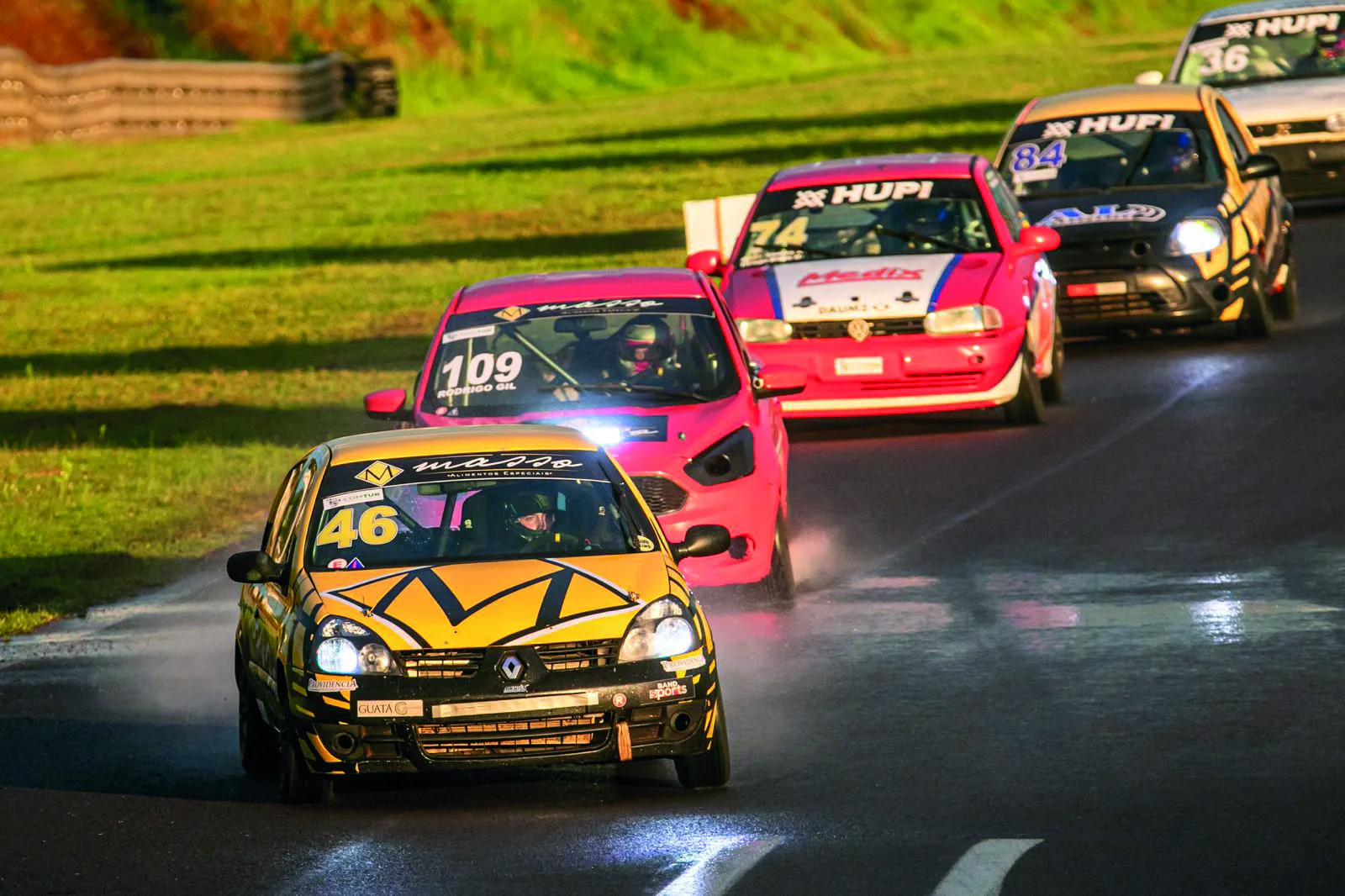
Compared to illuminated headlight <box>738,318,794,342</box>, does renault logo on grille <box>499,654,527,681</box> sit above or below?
below

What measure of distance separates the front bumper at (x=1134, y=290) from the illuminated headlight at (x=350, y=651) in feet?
37.3

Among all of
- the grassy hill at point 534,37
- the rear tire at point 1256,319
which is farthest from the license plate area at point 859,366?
the grassy hill at point 534,37

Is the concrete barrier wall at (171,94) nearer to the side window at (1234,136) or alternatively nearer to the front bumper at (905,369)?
the side window at (1234,136)

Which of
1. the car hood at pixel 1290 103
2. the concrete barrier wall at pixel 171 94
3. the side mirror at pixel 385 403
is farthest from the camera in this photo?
the concrete barrier wall at pixel 171 94

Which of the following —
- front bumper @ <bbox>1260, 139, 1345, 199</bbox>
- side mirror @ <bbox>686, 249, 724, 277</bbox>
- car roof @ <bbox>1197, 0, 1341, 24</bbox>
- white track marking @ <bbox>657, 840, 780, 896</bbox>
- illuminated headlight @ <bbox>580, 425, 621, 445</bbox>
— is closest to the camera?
white track marking @ <bbox>657, 840, 780, 896</bbox>

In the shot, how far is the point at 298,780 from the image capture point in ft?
29.0

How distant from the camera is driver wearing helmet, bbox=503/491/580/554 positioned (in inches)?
371

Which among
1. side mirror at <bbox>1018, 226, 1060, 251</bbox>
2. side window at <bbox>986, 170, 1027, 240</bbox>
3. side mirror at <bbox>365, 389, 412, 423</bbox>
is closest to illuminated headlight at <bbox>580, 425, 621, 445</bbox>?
side mirror at <bbox>365, 389, 412, 423</bbox>

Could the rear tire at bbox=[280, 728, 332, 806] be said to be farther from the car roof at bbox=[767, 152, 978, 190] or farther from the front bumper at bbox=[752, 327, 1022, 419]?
the car roof at bbox=[767, 152, 978, 190]

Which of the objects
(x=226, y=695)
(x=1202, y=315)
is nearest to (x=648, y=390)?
(x=226, y=695)

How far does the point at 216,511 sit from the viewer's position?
16.4 meters

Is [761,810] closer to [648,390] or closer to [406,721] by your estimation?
[406,721]

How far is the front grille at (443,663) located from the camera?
853 centimetres

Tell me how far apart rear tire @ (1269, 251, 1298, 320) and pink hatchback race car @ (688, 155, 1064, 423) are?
13.3ft
